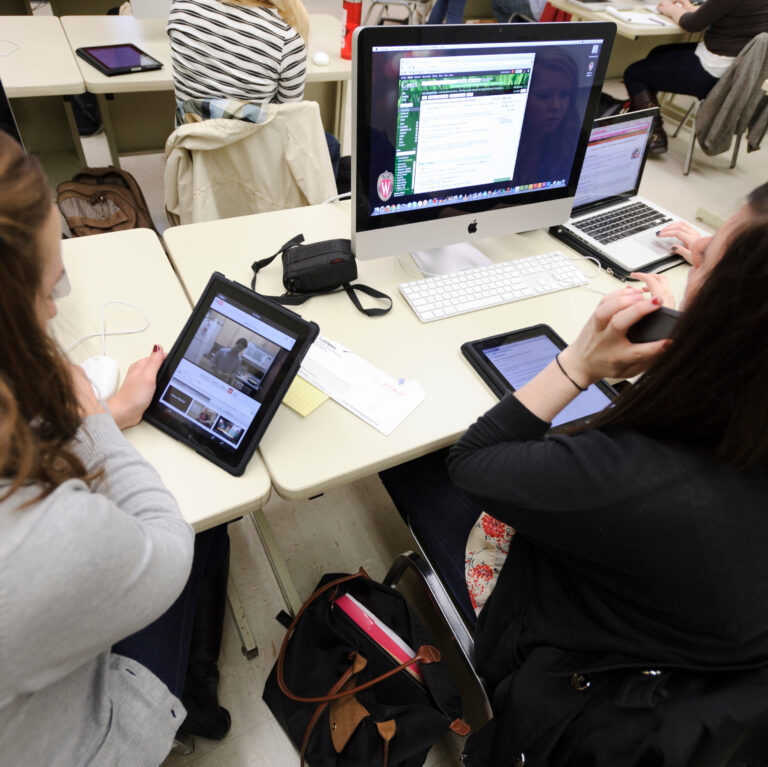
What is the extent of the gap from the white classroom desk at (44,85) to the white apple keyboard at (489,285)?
4.79ft

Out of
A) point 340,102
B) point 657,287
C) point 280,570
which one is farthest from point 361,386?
point 340,102

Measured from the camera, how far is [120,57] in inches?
80.7

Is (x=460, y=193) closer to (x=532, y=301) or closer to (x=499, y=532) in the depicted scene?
(x=532, y=301)

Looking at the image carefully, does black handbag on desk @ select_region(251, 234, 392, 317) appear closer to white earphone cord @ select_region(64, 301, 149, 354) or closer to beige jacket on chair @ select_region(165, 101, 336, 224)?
white earphone cord @ select_region(64, 301, 149, 354)

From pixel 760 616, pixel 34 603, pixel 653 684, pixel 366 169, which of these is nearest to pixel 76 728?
pixel 34 603

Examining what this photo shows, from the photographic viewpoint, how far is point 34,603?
50cm

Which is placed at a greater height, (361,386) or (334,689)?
(361,386)

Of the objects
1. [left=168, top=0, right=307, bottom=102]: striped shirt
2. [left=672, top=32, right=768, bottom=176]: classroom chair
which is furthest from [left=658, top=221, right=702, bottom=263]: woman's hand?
[left=672, top=32, right=768, bottom=176]: classroom chair

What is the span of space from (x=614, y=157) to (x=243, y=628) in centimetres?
151

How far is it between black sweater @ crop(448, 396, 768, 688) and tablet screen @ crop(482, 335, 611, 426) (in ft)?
0.69

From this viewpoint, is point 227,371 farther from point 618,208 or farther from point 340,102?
point 340,102

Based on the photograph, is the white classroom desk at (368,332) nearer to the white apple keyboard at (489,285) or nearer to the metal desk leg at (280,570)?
the white apple keyboard at (489,285)

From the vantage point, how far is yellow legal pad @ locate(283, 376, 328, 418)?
96cm

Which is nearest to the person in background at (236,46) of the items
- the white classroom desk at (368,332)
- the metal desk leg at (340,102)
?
the white classroom desk at (368,332)
